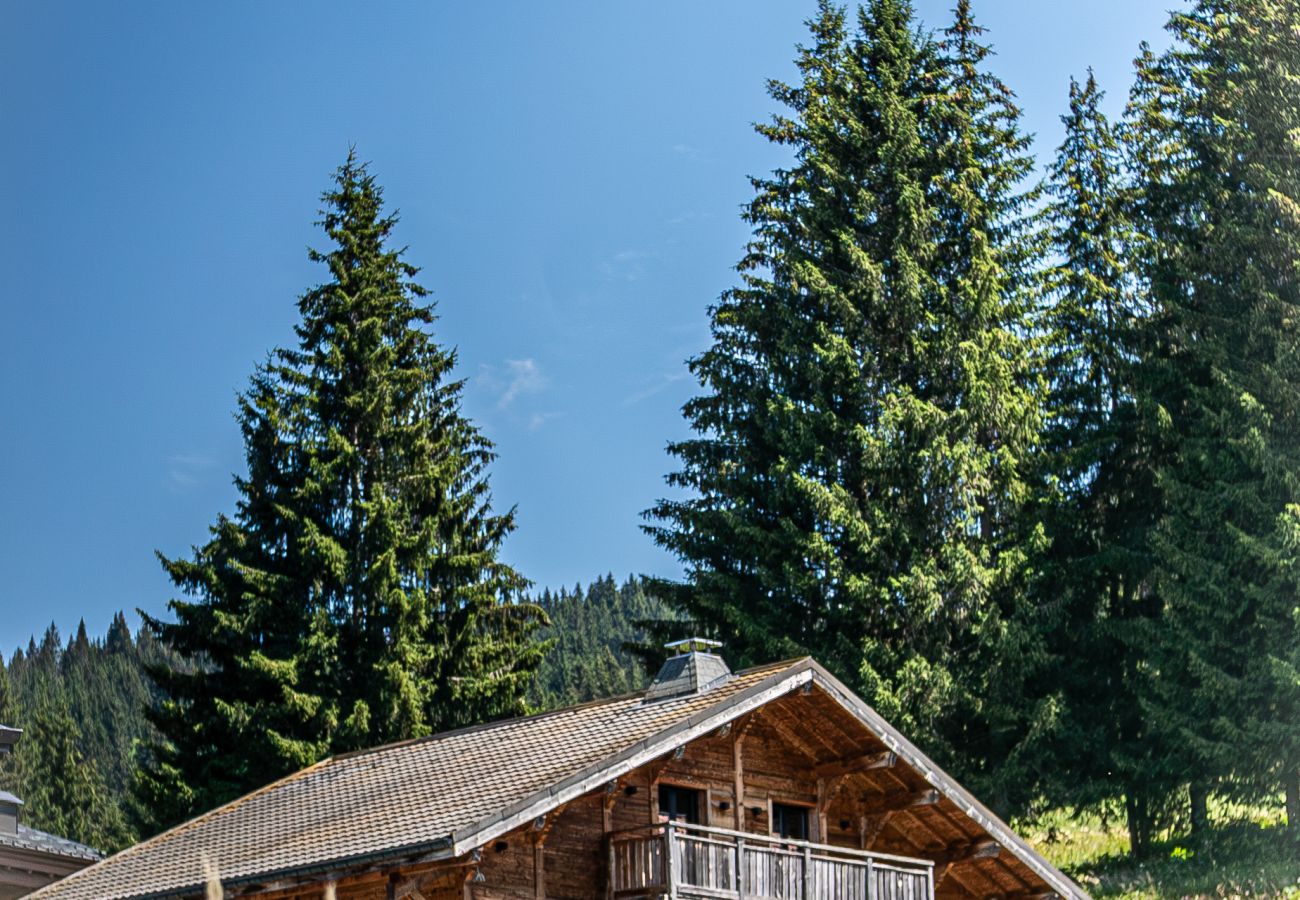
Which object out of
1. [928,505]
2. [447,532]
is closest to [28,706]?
[447,532]

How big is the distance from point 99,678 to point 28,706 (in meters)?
21.6

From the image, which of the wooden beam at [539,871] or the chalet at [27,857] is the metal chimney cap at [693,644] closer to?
the wooden beam at [539,871]

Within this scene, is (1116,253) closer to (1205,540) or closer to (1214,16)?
(1214,16)

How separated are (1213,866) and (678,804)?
46.0ft

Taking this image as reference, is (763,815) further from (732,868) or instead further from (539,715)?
(539,715)

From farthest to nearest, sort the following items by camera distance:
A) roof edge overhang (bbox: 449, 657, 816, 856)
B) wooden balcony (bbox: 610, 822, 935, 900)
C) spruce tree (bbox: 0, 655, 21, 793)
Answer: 1. spruce tree (bbox: 0, 655, 21, 793)
2. wooden balcony (bbox: 610, 822, 935, 900)
3. roof edge overhang (bbox: 449, 657, 816, 856)

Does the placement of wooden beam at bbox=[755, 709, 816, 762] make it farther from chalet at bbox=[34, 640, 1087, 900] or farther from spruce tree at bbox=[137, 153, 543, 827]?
spruce tree at bbox=[137, 153, 543, 827]

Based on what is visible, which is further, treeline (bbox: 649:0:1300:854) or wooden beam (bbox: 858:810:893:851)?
treeline (bbox: 649:0:1300:854)

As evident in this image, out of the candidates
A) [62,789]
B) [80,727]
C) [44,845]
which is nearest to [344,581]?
[44,845]

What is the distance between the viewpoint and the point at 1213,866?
3200cm

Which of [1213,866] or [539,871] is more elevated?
[1213,866]

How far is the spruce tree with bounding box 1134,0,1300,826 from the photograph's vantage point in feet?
104

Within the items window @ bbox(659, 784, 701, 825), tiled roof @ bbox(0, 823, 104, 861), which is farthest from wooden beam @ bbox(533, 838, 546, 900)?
tiled roof @ bbox(0, 823, 104, 861)

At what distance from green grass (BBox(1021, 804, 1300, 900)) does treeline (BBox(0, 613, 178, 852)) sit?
19.6m
